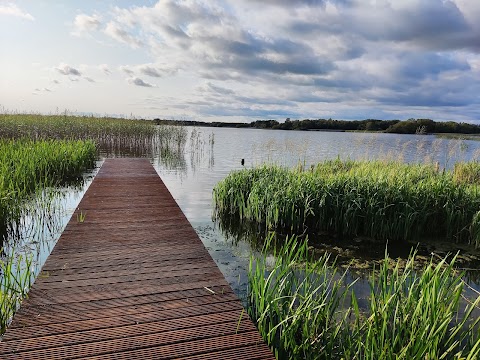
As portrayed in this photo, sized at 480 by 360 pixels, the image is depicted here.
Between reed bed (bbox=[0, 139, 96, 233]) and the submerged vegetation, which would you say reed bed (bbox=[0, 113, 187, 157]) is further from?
reed bed (bbox=[0, 139, 96, 233])

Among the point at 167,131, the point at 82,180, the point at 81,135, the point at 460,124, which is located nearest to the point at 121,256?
the point at 82,180

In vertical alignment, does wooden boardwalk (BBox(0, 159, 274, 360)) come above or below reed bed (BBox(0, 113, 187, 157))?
below

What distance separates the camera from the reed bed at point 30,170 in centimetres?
575

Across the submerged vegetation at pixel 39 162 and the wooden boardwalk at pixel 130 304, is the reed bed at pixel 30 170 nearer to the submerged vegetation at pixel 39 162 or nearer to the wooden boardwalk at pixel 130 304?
the submerged vegetation at pixel 39 162

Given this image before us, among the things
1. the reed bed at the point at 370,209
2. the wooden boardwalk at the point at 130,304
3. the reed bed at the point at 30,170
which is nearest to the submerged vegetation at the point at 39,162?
the reed bed at the point at 30,170

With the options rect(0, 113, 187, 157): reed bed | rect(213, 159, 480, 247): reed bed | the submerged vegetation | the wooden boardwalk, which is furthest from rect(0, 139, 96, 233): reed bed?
rect(0, 113, 187, 157): reed bed

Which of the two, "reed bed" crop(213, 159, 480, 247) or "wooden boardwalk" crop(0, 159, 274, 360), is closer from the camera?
"wooden boardwalk" crop(0, 159, 274, 360)

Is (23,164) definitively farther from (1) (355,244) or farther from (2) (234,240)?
(1) (355,244)

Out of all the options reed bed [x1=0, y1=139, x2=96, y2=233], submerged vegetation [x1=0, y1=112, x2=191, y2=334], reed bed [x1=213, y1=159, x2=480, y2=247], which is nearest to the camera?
submerged vegetation [x1=0, y1=112, x2=191, y2=334]

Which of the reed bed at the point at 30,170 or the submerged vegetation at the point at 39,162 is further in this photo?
the reed bed at the point at 30,170

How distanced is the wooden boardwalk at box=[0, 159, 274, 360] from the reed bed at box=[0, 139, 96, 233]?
168 centimetres

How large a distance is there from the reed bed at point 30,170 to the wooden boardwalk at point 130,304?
5.51 ft

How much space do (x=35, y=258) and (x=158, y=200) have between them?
94.5 inches

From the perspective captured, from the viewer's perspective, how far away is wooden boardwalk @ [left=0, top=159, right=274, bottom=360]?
2.29 metres
